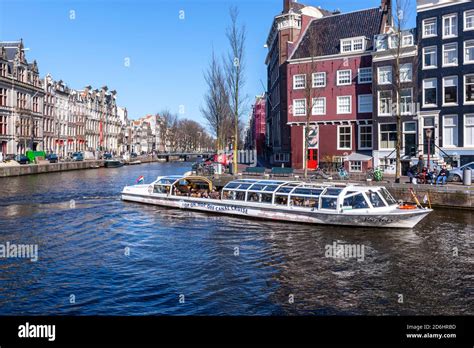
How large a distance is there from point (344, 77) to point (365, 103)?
4.03m

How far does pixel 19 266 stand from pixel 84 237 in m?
5.36

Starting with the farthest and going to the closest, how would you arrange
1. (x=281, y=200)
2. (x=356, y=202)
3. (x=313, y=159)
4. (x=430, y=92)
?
(x=313, y=159)
(x=430, y=92)
(x=281, y=200)
(x=356, y=202)

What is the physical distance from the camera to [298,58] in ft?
191

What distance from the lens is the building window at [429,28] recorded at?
45.1 m

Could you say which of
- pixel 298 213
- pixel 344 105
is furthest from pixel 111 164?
pixel 298 213

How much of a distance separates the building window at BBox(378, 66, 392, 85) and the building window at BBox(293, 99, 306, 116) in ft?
32.9

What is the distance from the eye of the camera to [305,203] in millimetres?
27172

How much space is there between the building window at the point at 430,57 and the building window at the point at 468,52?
2.61m

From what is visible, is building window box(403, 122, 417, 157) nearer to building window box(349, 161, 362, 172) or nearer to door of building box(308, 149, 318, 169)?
building window box(349, 161, 362, 172)

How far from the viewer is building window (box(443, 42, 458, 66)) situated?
43688 mm

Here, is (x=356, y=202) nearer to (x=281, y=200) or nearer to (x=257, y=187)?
(x=281, y=200)

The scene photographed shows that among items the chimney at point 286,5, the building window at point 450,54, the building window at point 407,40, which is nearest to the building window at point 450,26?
the building window at point 450,54

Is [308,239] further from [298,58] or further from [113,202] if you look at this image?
[298,58]

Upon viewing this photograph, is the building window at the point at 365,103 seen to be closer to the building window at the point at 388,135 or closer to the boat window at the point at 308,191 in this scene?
the building window at the point at 388,135
